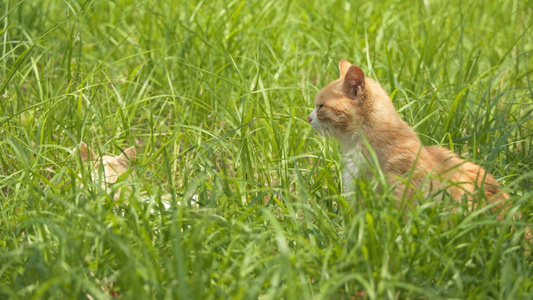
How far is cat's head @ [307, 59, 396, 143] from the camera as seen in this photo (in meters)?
3.40

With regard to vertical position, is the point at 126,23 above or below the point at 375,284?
above

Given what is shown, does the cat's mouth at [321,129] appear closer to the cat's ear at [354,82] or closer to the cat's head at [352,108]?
the cat's head at [352,108]

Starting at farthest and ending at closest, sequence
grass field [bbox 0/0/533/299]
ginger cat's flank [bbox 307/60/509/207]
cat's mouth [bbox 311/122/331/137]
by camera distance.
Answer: cat's mouth [bbox 311/122/331/137] < ginger cat's flank [bbox 307/60/509/207] < grass field [bbox 0/0/533/299]

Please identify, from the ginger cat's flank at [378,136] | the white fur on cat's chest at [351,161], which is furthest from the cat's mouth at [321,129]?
the white fur on cat's chest at [351,161]

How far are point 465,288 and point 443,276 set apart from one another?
0.29 feet

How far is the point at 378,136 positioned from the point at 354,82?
1.06 feet

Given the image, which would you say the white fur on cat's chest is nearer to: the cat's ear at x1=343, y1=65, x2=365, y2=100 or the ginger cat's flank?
the ginger cat's flank

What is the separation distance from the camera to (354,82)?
11.3ft

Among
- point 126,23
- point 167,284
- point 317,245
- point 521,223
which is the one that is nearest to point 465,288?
point 521,223

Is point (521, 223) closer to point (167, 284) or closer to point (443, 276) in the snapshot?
point (443, 276)

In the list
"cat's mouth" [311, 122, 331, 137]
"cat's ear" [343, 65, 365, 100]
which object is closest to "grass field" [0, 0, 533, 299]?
"cat's mouth" [311, 122, 331, 137]

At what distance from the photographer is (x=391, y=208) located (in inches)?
100

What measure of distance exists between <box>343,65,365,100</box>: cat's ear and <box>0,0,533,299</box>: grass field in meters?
0.31

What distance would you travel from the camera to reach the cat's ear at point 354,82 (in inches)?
133
